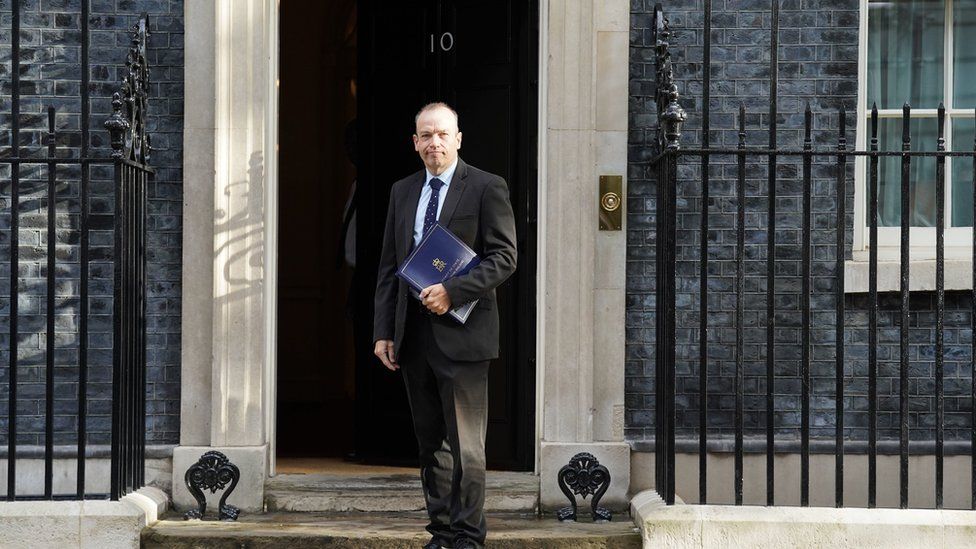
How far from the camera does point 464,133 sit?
25.9ft

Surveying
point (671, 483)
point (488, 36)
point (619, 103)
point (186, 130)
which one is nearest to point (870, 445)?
point (671, 483)

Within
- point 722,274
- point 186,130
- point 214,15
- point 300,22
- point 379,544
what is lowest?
point 379,544

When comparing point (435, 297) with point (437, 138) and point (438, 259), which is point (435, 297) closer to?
point (438, 259)

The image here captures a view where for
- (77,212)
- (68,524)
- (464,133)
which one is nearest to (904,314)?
(464,133)

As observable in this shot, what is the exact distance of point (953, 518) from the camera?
6.36 m

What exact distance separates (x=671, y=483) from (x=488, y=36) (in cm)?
284

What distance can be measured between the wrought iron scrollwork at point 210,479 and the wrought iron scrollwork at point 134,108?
5.07ft

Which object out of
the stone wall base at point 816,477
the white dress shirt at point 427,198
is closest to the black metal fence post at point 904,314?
the stone wall base at point 816,477

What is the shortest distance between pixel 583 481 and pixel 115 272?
99.7 inches

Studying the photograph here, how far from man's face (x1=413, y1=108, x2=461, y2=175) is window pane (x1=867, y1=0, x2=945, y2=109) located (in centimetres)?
278

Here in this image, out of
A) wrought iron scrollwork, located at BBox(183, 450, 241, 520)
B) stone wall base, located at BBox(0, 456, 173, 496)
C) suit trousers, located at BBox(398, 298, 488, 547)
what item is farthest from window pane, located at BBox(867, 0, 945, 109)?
stone wall base, located at BBox(0, 456, 173, 496)

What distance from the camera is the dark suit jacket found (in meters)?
5.96

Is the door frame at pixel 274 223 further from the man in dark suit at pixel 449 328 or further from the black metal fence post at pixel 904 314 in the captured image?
the black metal fence post at pixel 904 314

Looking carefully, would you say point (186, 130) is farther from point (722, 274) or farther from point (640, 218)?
point (722, 274)
